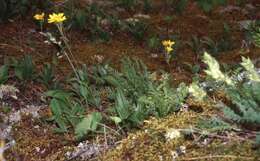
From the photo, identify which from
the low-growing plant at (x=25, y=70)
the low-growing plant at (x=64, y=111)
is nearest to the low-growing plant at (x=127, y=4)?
the low-growing plant at (x=25, y=70)

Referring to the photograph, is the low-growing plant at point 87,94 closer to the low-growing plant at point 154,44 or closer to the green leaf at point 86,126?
the green leaf at point 86,126

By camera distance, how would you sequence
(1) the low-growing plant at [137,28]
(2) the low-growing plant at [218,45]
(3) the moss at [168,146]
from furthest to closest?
(1) the low-growing plant at [137,28]
(2) the low-growing plant at [218,45]
(3) the moss at [168,146]

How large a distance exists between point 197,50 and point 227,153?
3553 mm

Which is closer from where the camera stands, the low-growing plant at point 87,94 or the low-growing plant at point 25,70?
the low-growing plant at point 87,94

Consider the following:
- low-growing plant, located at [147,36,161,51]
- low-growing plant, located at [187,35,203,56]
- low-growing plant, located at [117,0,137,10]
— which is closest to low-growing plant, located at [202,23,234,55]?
low-growing plant, located at [187,35,203,56]

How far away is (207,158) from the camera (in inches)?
93.5

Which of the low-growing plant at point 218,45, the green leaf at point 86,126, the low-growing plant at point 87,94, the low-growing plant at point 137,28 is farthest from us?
the low-growing plant at point 137,28

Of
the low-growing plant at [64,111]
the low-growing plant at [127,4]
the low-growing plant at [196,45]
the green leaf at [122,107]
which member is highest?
the low-growing plant at [127,4]

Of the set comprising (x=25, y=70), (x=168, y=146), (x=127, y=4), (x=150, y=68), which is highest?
(x=127, y=4)

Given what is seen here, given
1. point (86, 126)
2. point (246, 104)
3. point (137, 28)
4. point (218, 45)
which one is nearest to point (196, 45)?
point (218, 45)

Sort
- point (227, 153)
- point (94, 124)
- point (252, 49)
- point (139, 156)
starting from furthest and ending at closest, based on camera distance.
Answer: point (252, 49)
point (94, 124)
point (139, 156)
point (227, 153)

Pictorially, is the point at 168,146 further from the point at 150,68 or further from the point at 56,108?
the point at 150,68

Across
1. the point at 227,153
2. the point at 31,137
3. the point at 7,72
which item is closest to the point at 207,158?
the point at 227,153

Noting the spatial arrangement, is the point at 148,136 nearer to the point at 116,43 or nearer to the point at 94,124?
the point at 94,124
